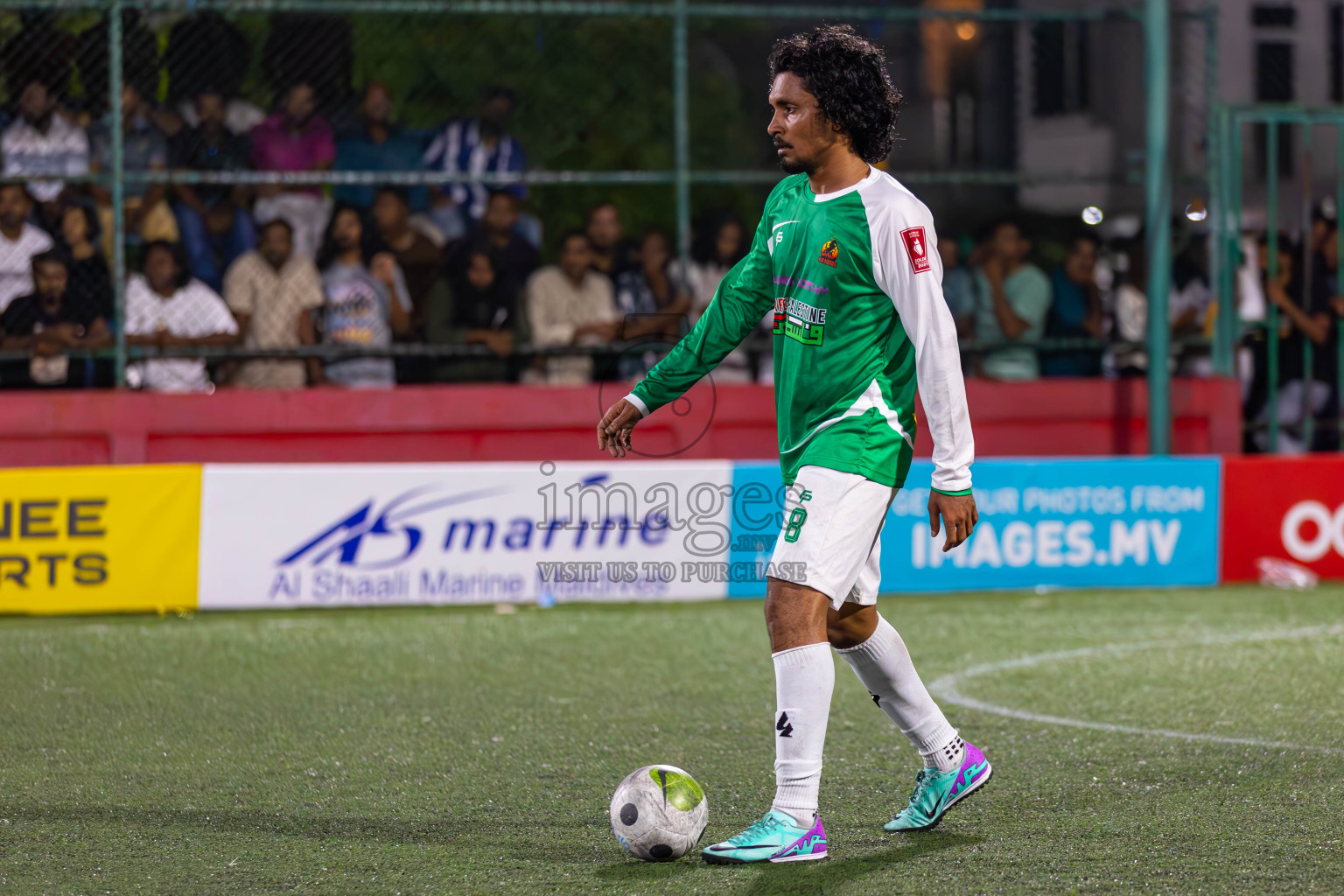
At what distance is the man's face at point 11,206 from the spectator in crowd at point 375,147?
204 centimetres

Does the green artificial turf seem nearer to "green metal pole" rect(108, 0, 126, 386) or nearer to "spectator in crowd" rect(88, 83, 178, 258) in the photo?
"green metal pole" rect(108, 0, 126, 386)

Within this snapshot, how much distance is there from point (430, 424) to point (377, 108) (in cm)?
224

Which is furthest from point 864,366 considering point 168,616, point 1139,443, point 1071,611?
point 1139,443

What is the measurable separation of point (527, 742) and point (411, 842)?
150 centimetres

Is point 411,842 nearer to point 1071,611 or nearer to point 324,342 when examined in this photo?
point 1071,611

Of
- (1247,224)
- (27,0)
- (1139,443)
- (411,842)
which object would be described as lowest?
(411,842)

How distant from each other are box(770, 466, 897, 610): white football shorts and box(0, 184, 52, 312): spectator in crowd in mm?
8001

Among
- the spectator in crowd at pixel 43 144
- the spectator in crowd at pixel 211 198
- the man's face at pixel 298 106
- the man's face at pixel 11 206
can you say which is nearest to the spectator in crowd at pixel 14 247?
the man's face at pixel 11 206

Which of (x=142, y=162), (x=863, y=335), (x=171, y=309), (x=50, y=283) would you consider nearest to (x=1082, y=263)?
(x=171, y=309)

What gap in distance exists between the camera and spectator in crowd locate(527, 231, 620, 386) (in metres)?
11.3

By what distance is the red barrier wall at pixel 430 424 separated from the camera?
11.0m

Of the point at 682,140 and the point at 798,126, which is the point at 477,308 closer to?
the point at 682,140

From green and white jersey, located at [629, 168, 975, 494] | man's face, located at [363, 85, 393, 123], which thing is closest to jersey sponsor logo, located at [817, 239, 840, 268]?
green and white jersey, located at [629, 168, 975, 494]

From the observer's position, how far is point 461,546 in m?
9.62
